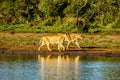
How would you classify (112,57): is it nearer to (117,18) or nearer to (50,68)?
(50,68)

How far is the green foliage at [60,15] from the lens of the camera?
107 feet

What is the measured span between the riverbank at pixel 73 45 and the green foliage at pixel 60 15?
6.69ft

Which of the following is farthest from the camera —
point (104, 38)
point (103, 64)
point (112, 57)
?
point (104, 38)

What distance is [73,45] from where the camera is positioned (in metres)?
27.3

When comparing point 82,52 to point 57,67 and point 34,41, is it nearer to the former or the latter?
→ point 34,41

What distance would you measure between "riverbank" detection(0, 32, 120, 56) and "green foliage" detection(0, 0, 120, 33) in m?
2.04

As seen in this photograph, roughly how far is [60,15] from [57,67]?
14336 millimetres

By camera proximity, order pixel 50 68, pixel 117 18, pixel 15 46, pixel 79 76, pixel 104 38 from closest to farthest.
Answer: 1. pixel 79 76
2. pixel 50 68
3. pixel 15 46
4. pixel 104 38
5. pixel 117 18

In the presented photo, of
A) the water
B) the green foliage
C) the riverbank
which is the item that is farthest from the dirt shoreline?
the green foliage

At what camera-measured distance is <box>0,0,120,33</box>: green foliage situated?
3259 cm

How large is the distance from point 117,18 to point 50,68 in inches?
539

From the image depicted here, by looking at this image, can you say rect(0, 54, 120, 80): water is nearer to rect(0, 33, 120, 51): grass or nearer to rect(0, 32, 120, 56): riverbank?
rect(0, 32, 120, 56): riverbank

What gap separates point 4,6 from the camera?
34.1 metres

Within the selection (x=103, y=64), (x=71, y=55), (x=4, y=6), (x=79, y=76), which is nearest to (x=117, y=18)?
(x=4, y=6)
